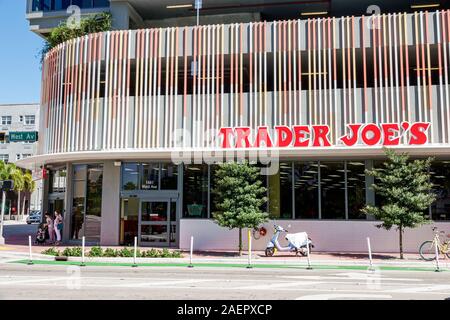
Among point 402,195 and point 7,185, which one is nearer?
point 402,195

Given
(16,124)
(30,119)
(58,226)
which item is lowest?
(58,226)

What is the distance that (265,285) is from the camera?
40.7 ft

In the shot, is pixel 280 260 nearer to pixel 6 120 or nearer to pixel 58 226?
pixel 58 226

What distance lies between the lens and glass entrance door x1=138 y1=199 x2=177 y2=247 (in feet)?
77.0

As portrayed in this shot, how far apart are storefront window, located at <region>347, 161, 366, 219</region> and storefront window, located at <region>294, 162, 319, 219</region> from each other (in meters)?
1.46

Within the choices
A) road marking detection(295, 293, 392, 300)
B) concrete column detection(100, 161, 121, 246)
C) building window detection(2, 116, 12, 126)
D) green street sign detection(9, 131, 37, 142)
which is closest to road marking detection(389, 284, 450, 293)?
road marking detection(295, 293, 392, 300)

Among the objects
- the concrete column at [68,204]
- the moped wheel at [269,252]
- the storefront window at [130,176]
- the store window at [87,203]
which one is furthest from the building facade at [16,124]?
the moped wheel at [269,252]

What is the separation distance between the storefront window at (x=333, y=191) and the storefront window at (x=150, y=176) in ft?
25.9

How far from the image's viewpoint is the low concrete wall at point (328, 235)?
2161 centimetres

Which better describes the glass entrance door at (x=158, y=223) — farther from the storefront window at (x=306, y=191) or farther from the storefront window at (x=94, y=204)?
the storefront window at (x=306, y=191)

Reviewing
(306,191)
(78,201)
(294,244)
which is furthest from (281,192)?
(78,201)

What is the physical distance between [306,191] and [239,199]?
3850 mm

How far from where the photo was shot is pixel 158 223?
23609mm

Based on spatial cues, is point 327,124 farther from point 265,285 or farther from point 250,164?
point 265,285
